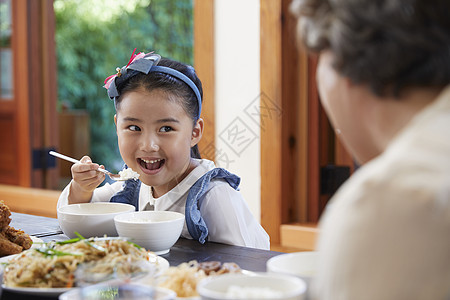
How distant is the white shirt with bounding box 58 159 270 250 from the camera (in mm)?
1636

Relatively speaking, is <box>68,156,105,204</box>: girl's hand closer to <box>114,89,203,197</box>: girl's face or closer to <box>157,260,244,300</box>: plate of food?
<box>114,89,203,197</box>: girl's face

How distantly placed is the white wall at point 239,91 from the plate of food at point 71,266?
1.76 metres

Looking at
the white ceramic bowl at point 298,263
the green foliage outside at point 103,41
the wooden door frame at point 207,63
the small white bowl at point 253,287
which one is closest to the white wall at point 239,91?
the wooden door frame at point 207,63

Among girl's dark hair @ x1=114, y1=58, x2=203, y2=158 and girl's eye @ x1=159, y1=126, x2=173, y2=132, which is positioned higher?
girl's dark hair @ x1=114, y1=58, x2=203, y2=158

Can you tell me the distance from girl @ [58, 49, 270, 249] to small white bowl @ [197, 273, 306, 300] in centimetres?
77

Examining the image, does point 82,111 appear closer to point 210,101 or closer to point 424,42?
point 210,101

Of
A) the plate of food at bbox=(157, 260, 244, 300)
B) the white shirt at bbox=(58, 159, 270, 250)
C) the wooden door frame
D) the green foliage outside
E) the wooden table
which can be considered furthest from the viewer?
the green foliage outside

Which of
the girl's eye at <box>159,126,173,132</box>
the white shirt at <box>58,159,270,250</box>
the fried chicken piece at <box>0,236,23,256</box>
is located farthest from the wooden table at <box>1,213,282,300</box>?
the girl's eye at <box>159,126,173,132</box>

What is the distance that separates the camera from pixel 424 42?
2.15ft

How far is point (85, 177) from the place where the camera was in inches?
71.2

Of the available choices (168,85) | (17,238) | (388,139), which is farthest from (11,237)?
(388,139)

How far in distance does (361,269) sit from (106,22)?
7.20 m

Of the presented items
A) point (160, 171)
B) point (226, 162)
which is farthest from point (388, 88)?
point (226, 162)

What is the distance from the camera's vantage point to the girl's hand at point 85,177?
5.92 feet
